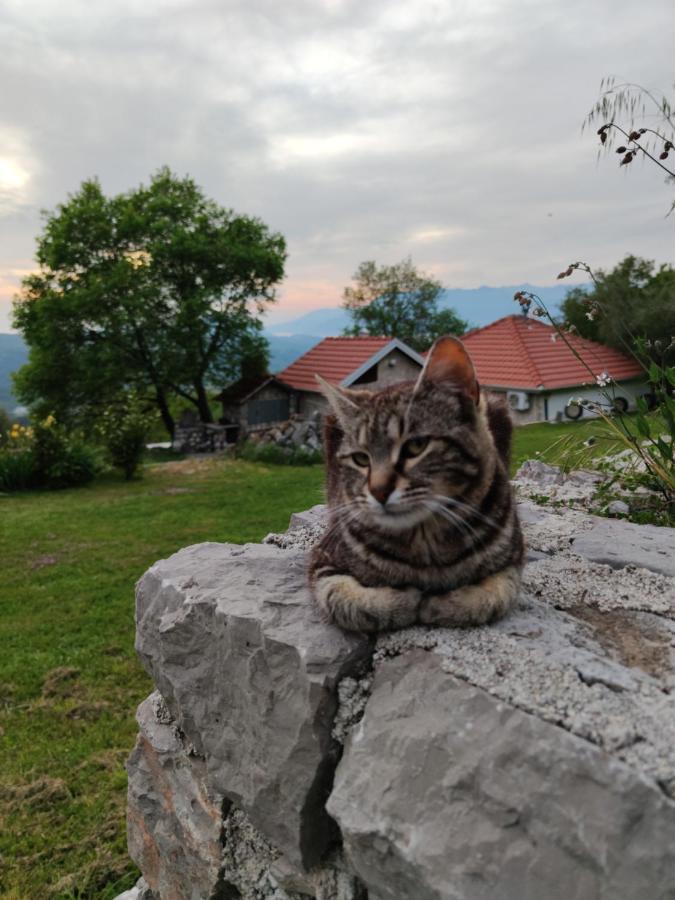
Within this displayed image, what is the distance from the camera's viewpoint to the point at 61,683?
5.61 metres

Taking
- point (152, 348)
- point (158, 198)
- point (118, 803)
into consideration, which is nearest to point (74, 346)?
point (152, 348)

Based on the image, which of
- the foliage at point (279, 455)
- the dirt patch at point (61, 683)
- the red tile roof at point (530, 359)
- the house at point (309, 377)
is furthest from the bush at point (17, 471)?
the red tile roof at point (530, 359)

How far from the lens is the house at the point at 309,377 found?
1894 cm

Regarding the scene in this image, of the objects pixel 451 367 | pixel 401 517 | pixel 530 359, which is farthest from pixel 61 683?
pixel 530 359

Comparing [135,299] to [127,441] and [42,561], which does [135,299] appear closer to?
[127,441]

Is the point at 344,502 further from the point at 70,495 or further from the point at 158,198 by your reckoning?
the point at 158,198

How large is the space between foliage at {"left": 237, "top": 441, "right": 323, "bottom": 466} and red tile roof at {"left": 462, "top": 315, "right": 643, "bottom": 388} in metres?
5.32

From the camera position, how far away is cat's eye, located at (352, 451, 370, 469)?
2084mm

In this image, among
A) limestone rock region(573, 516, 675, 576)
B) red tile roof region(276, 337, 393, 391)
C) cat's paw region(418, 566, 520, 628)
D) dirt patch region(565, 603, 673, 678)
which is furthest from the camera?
red tile roof region(276, 337, 393, 391)

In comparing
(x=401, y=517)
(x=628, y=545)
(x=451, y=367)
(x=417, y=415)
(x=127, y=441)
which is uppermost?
(x=451, y=367)

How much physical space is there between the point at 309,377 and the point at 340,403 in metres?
19.1

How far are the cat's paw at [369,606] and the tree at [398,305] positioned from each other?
1299 inches

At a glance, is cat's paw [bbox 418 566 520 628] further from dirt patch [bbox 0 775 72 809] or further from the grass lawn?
dirt patch [bbox 0 775 72 809]

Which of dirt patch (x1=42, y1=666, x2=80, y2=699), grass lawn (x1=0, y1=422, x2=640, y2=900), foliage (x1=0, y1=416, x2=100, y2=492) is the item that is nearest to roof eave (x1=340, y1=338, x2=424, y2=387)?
grass lawn (x1=0, y1=422, x2=640, y2=900)
